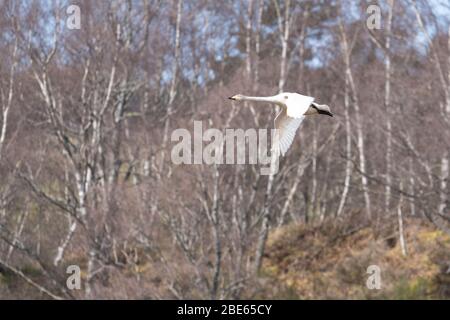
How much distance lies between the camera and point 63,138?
16.5m

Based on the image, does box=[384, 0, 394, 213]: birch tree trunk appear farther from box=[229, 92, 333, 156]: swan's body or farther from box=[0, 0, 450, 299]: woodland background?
box=[229, 92, 333, 156]: swan's body

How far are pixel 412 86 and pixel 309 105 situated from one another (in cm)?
921

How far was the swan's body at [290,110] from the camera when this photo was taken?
183 inches

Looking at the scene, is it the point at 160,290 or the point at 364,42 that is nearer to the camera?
the point at 160,290

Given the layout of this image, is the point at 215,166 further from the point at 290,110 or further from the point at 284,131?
the point at 290,110

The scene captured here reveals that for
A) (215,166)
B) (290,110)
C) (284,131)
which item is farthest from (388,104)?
(290,110)

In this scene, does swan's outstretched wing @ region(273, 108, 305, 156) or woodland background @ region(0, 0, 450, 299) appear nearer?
swan's outstretched wing @ region(273, 108, 305, 156)

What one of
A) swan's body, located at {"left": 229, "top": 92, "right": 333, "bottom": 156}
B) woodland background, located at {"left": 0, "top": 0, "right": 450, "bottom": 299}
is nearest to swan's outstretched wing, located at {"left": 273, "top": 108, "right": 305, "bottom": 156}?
swan's body, located at {"left": 229, "top": 92, "right": 333, "bottom": 156}

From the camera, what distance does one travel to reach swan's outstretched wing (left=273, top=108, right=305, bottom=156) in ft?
18.5
